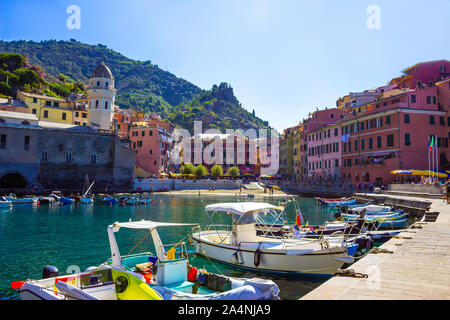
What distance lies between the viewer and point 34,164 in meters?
62.5

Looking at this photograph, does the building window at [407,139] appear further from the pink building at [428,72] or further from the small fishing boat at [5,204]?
the small fishing boat at [5,204]

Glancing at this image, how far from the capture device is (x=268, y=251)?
1483 cm

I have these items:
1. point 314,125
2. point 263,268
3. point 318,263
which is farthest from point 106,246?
point 314,125

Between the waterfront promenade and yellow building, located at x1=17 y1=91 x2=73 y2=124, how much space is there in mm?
78560

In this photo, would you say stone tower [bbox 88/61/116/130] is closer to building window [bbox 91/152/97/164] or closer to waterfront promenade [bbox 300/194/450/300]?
building window [bbox 91/152/97/164]

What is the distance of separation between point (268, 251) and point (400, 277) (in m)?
7.06

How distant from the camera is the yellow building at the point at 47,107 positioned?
7275 centimetres

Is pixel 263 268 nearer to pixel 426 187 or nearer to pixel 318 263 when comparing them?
pixel 318 263

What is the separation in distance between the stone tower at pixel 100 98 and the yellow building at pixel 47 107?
19.8ft

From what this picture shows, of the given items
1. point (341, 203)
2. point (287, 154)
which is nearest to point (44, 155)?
point (341, 203)

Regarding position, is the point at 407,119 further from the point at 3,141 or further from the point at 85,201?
the point at 3,141

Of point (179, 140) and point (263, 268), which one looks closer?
point (263, 268)
